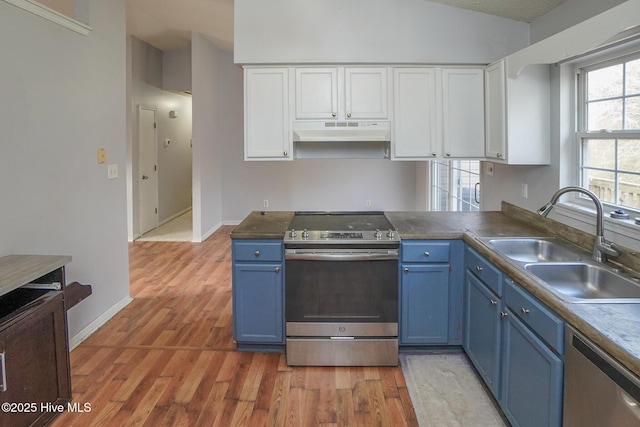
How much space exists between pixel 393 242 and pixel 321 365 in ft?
3.00

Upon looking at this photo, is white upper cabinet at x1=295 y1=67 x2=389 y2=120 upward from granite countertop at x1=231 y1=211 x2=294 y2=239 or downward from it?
upward

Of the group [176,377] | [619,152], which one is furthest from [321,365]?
[619,152]

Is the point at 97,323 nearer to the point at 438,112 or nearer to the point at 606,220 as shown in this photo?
the point at 438,112

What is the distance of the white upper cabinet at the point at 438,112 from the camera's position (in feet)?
11.4

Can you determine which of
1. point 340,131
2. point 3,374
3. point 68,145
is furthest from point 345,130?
point 3,374

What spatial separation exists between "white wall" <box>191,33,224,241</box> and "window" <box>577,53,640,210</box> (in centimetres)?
502

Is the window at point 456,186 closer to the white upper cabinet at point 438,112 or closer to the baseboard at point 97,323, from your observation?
the white upper cabinet at point 438,112

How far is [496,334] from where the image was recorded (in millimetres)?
2348

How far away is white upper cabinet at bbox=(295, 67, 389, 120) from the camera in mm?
3443

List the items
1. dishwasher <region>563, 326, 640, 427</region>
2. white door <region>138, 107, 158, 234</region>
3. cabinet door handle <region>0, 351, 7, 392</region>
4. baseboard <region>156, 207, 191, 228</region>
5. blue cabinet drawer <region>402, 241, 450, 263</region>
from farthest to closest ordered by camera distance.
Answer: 1. baseboard <region>156, 207, 191, 228</region>
2. white door <region>138, 107, 158, 234</region>
3. blue cabinet drawer <region>402, 241, 450, 263</region>
4. cabinet door handle <region>0, 351, 7, 392</region>
5. dishwasher <region>563, 326, 640, 427</region>

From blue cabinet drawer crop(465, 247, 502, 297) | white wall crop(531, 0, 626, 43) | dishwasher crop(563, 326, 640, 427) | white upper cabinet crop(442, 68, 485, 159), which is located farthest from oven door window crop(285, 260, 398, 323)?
white wall crop(531, 0, 626, 43)

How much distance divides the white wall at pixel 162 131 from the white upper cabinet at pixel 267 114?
3.90 metres

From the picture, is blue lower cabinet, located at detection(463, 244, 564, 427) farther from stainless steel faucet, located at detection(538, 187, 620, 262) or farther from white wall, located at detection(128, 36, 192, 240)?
white wall, located at detection(128, 36, 192, 240)

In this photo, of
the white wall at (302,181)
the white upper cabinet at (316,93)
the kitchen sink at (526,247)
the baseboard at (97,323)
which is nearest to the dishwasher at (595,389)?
the kitchen sink at (526,247)
